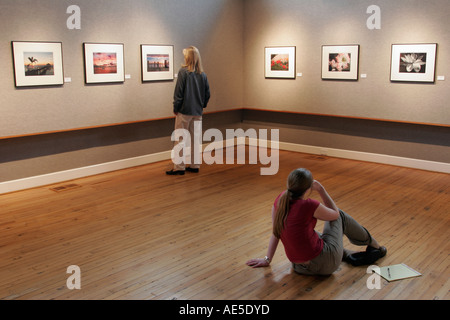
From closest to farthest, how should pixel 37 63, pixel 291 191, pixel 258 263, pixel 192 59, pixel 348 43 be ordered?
pixel 291 191 → pixel 258 263 → pixel 37 63 → pixel 192 59 → pixel 348 43

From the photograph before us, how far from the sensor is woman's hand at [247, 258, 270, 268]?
4320mm

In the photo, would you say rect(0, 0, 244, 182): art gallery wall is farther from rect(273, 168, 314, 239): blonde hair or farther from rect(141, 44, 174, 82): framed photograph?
rect(273, 168, 314, 239): blonde hair

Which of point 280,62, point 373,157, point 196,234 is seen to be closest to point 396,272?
point 196,234

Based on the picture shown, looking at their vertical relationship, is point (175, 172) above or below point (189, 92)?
below

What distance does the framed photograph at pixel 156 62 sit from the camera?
8.20 metres

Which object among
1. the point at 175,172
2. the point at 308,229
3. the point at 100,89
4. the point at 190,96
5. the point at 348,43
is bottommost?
the point at 175,172

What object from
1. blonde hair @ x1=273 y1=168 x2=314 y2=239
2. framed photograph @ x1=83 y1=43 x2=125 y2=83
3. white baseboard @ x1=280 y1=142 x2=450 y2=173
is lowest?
white baseboard @ x1=280 y1=142 x2=450 y2=173

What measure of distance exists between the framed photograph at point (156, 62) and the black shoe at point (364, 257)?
5.20 m

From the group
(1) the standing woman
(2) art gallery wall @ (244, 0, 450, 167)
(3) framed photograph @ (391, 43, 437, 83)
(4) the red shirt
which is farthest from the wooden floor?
(3) framed photograph @ (391, 43, 437, 83)

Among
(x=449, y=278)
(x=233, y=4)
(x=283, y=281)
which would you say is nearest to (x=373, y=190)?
(x=449, y=278)

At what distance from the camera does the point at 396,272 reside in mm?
4203

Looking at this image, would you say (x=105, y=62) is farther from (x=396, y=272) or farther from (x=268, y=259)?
(x=396, y=272)

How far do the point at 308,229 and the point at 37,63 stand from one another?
16.4 ft

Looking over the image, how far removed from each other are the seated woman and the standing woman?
12.4ft
